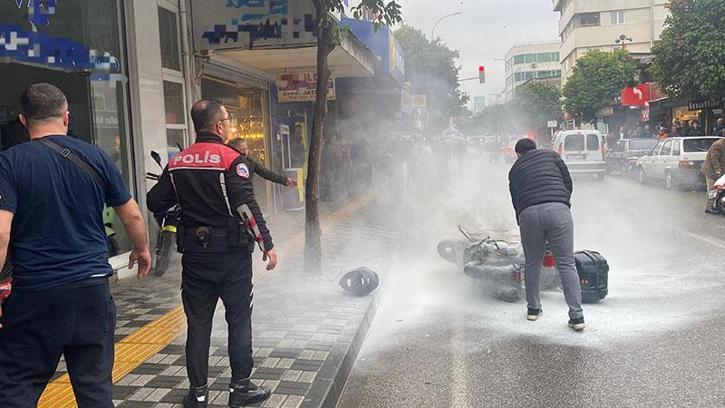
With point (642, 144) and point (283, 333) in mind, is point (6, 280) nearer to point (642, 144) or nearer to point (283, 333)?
point (283, 333)

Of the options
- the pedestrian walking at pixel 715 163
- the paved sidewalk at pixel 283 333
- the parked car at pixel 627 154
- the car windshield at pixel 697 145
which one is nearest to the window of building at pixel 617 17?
the parked car at pixel 627 154

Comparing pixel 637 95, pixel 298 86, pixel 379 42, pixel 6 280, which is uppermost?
pixel 379 42

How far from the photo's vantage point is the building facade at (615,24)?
194ft

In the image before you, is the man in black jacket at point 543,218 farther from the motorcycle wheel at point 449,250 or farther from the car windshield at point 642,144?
the car windshield at point 642,144

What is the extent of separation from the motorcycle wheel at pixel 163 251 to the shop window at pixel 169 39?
8.42 feet

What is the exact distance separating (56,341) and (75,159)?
0.78 metres

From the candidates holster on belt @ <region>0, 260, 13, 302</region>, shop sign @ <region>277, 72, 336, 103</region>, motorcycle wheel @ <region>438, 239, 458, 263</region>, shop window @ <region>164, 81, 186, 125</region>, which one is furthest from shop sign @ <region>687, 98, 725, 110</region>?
holster on belt @ <region>0, 260, 13, 302</region>

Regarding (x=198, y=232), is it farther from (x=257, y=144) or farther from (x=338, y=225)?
(x=257, y=144)

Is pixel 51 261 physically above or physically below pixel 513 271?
above

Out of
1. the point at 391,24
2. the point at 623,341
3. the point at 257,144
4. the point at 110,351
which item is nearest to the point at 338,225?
the point at 257,144

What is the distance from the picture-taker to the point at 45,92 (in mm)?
2740

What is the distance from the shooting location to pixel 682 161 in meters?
17.3

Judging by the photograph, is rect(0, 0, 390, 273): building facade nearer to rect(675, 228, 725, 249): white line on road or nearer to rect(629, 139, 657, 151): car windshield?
rect(675, 228, 725, 249): white line on road

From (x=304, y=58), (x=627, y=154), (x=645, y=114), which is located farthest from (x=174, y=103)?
(x=645, y=114)
